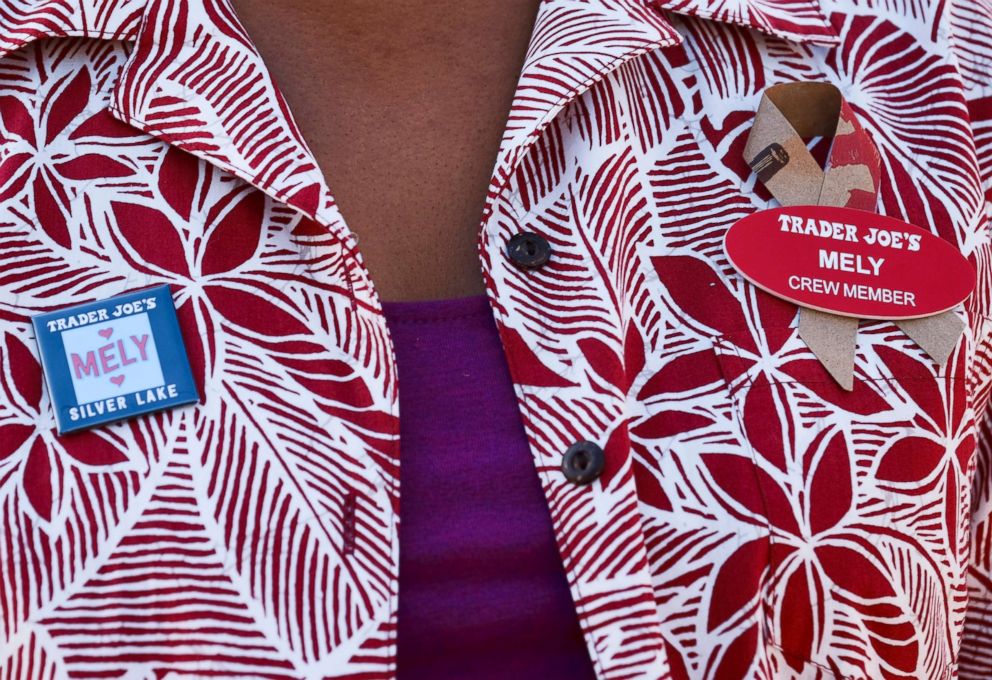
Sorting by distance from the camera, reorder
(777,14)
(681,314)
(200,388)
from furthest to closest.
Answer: (777,14) → (681,314) → (200,388)

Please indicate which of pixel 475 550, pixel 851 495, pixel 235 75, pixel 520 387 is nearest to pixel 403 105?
pixel 235 75

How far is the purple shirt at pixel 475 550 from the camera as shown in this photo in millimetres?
1005

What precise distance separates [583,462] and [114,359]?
414mm

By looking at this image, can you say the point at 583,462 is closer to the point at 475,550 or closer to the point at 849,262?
the point at 475,550

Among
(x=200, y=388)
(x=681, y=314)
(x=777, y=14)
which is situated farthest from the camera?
(x=777, y=14)

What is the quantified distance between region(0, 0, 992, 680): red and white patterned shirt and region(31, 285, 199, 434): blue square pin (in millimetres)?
16

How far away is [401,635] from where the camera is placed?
1.00 m

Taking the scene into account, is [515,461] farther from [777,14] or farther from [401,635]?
[777,14]

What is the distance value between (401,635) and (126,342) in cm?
35

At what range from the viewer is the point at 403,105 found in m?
1.19

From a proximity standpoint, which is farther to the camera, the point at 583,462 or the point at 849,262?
the point at 849,262

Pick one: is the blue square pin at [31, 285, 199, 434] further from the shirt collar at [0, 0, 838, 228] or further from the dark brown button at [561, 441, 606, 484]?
the dark brown button at [561, 441, 606, 484]

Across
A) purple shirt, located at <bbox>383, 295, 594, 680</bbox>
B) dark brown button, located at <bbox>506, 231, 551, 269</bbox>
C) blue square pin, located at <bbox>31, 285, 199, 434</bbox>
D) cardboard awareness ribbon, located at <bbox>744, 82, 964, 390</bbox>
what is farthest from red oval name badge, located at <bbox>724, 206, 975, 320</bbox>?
blue square pin, located at <bbox>31, 285, 199, 434</bbox>

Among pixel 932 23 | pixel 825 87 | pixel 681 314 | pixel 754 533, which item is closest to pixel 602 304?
pixel 681 314
